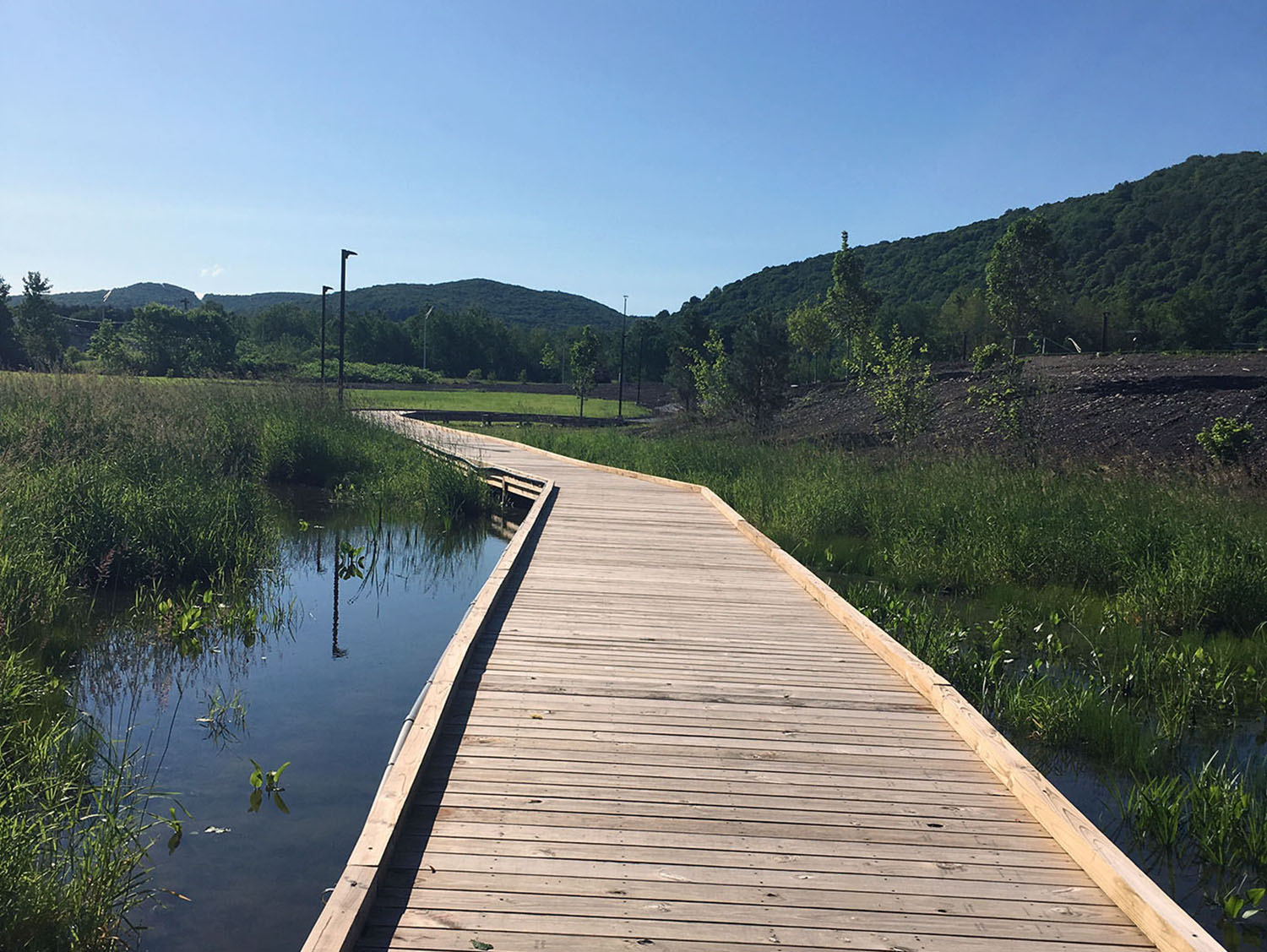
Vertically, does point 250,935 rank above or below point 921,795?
below

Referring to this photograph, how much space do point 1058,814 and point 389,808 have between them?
2305 mm

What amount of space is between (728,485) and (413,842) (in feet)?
36.7

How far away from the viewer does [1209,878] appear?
12.3 ft

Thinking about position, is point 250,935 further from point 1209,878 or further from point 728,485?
point 728,485

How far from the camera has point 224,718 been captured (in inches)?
217

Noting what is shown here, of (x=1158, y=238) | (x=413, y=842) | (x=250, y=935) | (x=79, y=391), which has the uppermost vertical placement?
(x=1158, y=238)

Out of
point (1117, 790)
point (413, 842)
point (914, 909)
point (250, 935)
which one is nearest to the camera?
point (914, 909)

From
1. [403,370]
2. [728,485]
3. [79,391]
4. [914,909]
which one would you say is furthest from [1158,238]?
[914,909]

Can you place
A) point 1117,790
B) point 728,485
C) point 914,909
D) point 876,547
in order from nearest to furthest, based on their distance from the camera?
point 914,909 → point 1117,790 → point 876,547 → point 728,485

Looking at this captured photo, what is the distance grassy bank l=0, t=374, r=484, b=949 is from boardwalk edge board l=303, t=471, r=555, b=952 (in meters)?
1.00

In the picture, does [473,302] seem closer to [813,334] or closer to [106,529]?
[813,334]

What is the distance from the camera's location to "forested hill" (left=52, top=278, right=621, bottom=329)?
11238 centimetres

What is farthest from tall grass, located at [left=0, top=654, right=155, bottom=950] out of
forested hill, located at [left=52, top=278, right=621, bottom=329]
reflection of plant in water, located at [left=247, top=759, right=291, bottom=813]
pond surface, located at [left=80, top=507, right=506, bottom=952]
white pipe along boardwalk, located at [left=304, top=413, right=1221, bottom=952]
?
forested hill, located at [left=52, top=278, right=621, bottom=329]

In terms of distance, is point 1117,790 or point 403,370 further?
point 403,370
